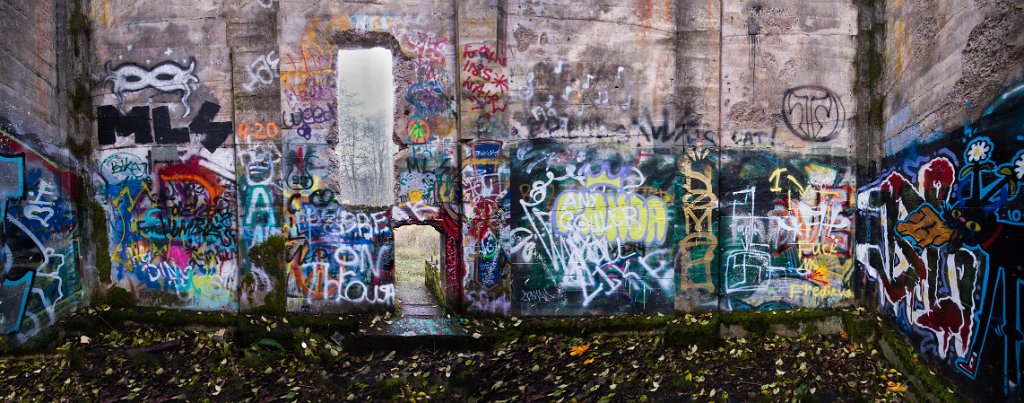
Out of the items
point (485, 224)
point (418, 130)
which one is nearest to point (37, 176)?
point (418, 130)

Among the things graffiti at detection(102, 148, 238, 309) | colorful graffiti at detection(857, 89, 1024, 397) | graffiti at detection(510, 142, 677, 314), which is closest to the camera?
colorful graffiti at detection(857, 89, 1024, 397)

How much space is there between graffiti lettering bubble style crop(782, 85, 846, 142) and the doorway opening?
4.83 meters

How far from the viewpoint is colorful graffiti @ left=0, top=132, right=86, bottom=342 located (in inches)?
217

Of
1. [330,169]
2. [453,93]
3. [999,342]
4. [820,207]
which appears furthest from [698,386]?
[330,169]

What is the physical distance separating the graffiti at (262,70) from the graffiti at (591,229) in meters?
3.38

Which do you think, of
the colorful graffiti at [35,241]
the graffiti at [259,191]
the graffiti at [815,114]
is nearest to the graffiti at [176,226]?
the graffiti at [259,191]

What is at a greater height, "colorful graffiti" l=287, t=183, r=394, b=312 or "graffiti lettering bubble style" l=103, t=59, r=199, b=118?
"graffiti lettering bubble style" l=103, t=59, r=199, b=118

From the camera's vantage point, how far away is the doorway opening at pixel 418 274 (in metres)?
6.80

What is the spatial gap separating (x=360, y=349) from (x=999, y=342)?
20.7 ft

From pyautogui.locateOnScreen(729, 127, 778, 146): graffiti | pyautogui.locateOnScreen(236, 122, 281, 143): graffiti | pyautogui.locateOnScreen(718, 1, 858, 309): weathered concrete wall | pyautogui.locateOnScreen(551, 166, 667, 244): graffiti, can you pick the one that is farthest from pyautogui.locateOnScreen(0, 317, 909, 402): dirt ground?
pyautogui.locateOnScreen(729, 127, 778, 146): graffiti

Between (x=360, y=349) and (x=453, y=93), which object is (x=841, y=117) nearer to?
(x=453, y=93)

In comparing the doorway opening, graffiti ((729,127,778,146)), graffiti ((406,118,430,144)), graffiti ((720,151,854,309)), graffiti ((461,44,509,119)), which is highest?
graffiti ((461,44,509,119))

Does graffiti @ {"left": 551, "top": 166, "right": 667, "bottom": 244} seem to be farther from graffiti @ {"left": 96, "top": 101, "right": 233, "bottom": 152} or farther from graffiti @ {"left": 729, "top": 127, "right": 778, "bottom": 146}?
graffiti @ {"left": 96, "top": 101, "right": 233, "bottom": 152}

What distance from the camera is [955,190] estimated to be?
4.53 m
